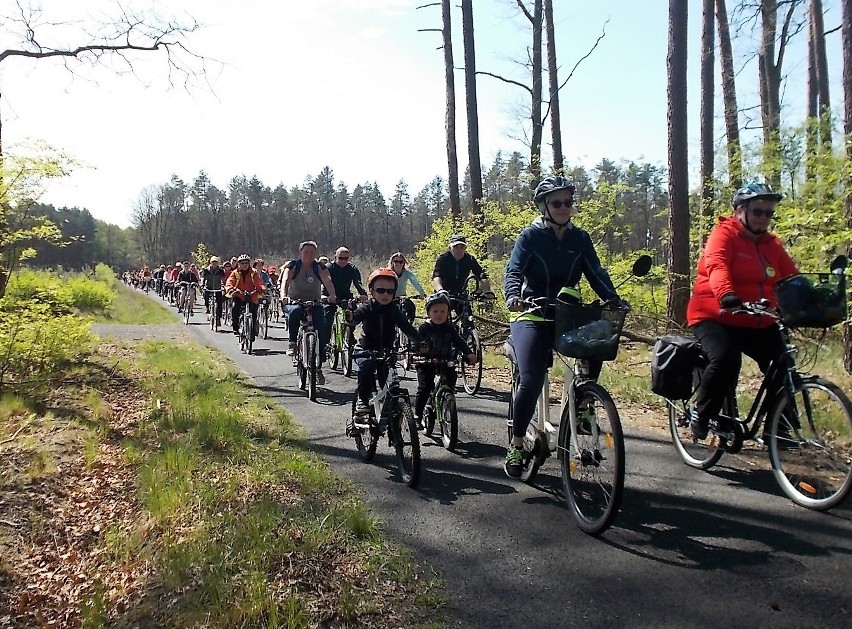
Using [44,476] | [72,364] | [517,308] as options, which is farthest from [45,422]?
[517,308]

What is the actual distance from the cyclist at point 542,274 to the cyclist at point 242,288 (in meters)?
10.7

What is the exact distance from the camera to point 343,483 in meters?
5.00

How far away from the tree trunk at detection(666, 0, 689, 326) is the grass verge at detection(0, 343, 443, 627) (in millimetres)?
7001

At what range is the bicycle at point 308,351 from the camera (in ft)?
28.9

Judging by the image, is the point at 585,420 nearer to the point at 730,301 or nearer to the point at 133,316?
the point at 730,301

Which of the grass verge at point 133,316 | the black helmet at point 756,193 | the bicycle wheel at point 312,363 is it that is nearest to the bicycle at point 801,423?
the black helmet at point 756,193

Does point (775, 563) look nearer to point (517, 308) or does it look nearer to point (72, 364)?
point (517, 308)

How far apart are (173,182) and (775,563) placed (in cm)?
10813

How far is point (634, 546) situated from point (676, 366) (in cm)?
148

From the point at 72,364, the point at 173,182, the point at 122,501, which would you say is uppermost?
the point at 173,182

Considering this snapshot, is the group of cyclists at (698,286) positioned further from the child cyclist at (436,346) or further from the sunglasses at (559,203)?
the child cyclist at (436,346)

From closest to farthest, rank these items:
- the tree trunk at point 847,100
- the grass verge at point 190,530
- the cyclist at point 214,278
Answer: the grass verge at point 190,530 → the tree trunk at point 847,100 → the cyclist at point 214,278

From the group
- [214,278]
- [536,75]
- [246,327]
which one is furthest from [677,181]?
[214,278]

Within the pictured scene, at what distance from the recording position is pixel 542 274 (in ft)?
14.6
